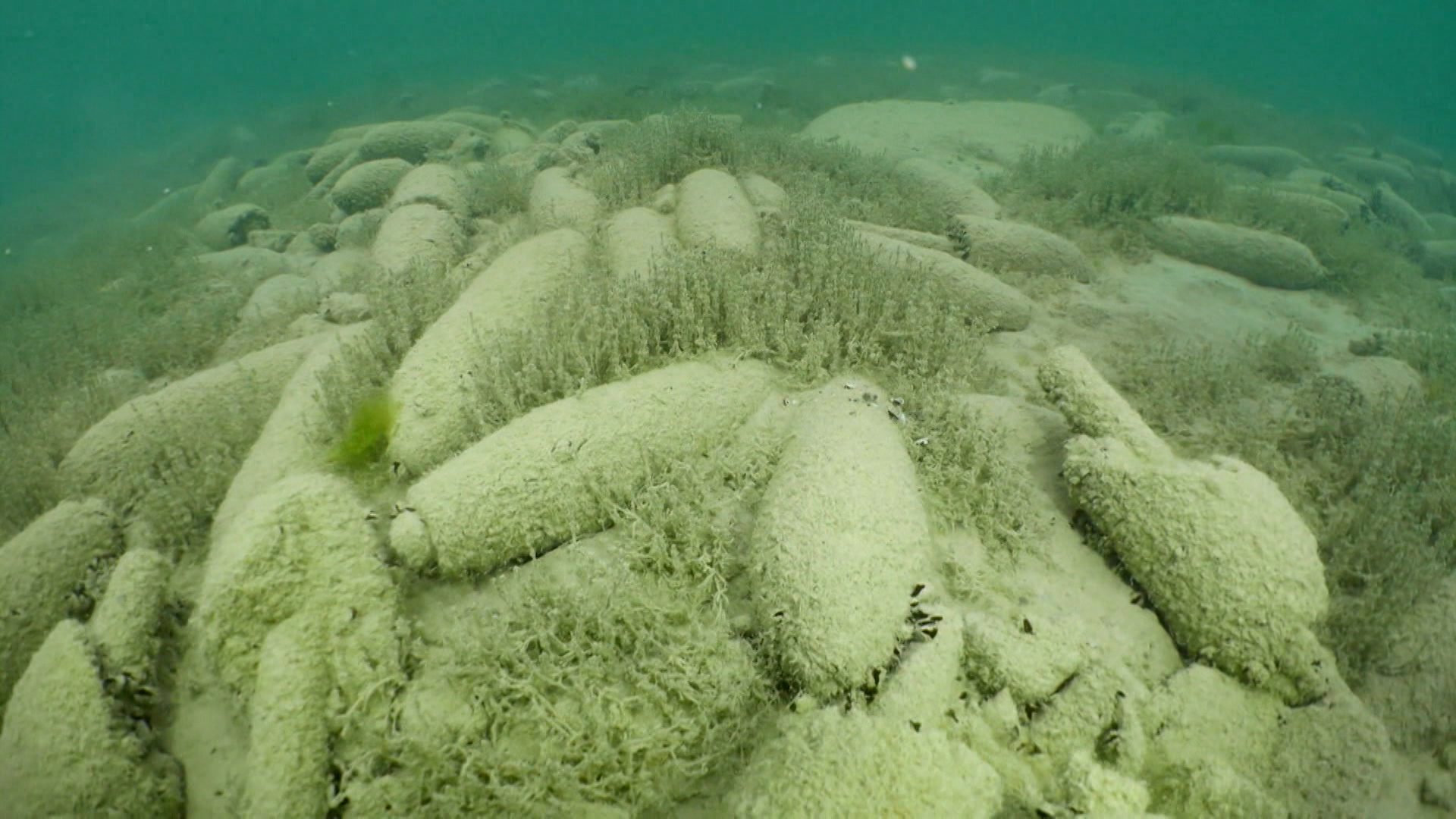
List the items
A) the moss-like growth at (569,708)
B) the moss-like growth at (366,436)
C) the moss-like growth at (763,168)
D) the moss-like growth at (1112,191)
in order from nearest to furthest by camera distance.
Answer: the moss-like growth at (569,708)
the moss-like growth at (366,436)
the moss-like growth at (763,168)
the moss-like growth at (1112,191)

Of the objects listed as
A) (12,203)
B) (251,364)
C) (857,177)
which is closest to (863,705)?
(251,364)

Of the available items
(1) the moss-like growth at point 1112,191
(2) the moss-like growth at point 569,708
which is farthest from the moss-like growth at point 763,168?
(2) the moss-like growth at point 569,708

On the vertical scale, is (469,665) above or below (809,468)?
below

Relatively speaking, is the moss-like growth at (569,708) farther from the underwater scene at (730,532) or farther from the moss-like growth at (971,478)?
the moss-like growth at (971,478)

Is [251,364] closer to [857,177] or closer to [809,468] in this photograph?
[809,468]

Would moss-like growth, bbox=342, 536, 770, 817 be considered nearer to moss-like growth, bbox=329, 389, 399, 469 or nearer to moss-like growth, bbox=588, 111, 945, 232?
moss-like growth, bbox=329, 389, 399, 469

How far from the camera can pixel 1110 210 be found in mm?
8250

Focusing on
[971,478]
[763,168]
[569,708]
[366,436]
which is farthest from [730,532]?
[763,168]

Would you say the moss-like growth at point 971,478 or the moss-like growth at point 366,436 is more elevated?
the moss-like growth at point 366,436

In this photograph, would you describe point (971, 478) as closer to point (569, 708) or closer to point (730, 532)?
point (730, 532)

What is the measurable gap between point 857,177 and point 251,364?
728 centimetres

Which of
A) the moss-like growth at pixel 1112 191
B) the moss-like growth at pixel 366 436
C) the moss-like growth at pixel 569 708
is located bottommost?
the moss-like growth at pixel 1112 191

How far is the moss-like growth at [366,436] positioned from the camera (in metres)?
3.59

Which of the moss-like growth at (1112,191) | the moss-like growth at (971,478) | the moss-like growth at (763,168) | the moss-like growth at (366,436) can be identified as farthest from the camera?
the moss-like growth at (1112,191)
